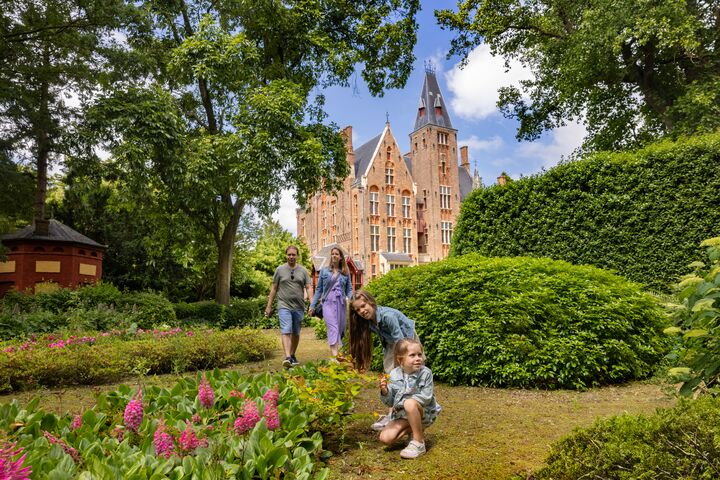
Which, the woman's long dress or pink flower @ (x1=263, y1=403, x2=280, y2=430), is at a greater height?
the woman's long dress

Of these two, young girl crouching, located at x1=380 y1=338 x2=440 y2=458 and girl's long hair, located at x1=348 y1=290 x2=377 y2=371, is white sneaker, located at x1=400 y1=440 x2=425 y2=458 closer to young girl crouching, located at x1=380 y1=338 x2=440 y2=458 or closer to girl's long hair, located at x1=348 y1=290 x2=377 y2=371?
young girl crouching, located at x1=380 y1=338 x2=440 y2=458

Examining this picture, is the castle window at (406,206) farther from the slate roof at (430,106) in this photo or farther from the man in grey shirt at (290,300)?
the man in grey shirt at (290,300)

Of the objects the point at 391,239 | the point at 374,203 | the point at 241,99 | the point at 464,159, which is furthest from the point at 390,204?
the point at 241,99

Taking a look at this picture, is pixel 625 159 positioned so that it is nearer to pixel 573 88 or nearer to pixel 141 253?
pixel 573 88

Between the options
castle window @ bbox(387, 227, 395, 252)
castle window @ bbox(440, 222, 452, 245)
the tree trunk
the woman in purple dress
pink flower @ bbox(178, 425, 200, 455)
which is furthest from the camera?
castle window @ bbox(440, 222, 452, 245)

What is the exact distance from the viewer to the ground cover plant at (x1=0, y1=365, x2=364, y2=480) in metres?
2.58

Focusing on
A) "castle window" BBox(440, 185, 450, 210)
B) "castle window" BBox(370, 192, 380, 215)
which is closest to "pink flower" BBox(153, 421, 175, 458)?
"castle window" BBox(370, 192, 380, 215)

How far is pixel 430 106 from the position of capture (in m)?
58.5

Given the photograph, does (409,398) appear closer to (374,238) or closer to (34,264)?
(34,264)

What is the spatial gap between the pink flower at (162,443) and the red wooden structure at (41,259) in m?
19.5

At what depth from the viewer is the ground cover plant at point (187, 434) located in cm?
258

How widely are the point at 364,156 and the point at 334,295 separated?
4982cm

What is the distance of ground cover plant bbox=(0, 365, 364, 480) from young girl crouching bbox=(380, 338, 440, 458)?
39cm

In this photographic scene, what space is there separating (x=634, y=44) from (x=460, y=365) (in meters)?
16.6
